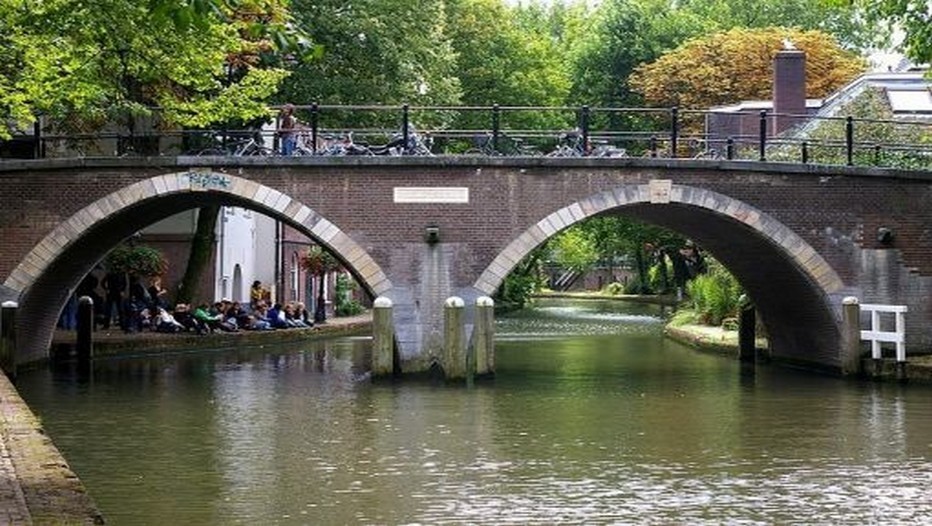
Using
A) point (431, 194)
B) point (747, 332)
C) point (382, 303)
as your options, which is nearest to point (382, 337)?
point (382, 303)

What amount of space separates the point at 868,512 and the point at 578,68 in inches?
1834

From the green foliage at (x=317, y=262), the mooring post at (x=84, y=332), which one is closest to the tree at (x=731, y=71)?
the green foliage at (x=317, y=262)

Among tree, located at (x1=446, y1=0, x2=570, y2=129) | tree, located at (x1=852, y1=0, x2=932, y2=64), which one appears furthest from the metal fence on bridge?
tree, located at (x1=446, y1=0, x2=570, y2=129)

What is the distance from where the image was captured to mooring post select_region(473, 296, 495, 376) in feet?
76.7

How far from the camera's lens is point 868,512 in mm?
12109

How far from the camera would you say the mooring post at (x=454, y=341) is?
2330 cm

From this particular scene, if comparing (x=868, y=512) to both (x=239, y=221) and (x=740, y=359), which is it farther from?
(x=239, y=221)

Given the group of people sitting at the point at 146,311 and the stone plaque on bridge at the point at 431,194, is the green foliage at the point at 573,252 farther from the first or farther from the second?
the stone plaque on bridge at the point at 431,194

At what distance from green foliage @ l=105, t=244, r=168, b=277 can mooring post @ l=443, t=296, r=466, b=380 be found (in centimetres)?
1093

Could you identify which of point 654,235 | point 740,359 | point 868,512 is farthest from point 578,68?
point 868,512

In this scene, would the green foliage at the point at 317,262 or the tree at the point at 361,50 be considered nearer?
the tree at the point at 361,50

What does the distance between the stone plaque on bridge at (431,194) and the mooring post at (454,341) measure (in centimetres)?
192

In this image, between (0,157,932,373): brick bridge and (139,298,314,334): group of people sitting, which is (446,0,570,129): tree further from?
(0,157,932,373): brick bridge

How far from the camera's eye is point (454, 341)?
76.6 ft
